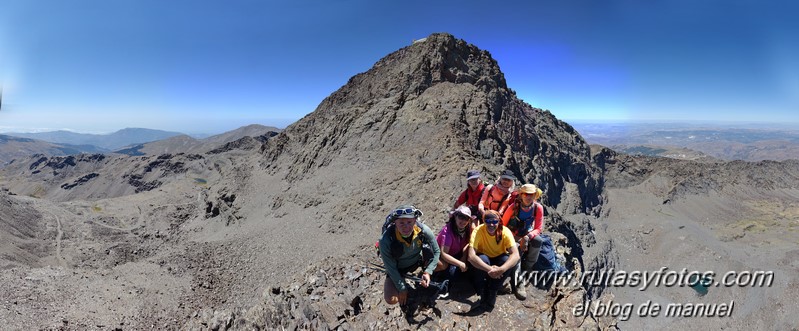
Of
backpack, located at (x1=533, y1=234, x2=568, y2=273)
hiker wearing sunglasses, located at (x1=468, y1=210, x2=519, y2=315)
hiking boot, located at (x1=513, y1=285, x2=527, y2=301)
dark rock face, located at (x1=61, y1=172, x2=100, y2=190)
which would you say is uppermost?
hiker wearing sunglasses, located at (x1=468, y1=210, x2=519, y2=315)

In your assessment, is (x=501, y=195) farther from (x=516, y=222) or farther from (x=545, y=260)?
(x=545, y=260)

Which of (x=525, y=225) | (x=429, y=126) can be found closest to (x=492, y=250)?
(x=525, y=225)

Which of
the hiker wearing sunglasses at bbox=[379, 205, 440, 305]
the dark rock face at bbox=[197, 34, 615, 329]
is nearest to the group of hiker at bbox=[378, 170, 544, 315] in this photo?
the hiker wearing sunglasses at bbox=[379, 205, 440, 305]

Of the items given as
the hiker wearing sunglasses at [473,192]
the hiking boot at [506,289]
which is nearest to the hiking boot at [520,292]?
the hiking boot at [506,289]

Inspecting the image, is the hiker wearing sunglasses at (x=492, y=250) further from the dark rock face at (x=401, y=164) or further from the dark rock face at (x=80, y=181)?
the dark rock face at (x=80, y=181)

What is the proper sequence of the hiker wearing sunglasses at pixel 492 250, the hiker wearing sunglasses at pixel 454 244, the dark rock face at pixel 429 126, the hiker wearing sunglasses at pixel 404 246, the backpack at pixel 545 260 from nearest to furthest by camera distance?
the hiker wearing sunglasses at pixel 404 246 → the hiker wearing sunglasses at pixel 492 250 → the hiker wearing sunglasses at pixel 454 244 → the backpack at pixel 545 260 → the dark rock face at pixel 429 126

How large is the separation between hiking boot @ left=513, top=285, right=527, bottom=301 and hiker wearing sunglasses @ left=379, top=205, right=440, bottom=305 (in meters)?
2.28

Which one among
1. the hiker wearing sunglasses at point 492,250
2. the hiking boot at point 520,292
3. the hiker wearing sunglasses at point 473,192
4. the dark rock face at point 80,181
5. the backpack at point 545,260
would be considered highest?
the hiker wearing sunglasses at point 473,192

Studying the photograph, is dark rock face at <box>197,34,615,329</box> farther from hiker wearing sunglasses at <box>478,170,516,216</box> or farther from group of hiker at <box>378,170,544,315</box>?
hiker wearing sunglasses at <box>478,170,516,216</box>

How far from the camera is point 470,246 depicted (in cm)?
739

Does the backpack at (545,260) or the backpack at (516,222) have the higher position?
the backpack at (516,222)

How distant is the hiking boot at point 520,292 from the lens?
322 inches

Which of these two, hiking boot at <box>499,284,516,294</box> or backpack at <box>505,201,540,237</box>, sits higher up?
backpack at <box>505,201,540,237</box>

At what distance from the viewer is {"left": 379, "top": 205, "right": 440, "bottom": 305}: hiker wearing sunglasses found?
688 centimetres
